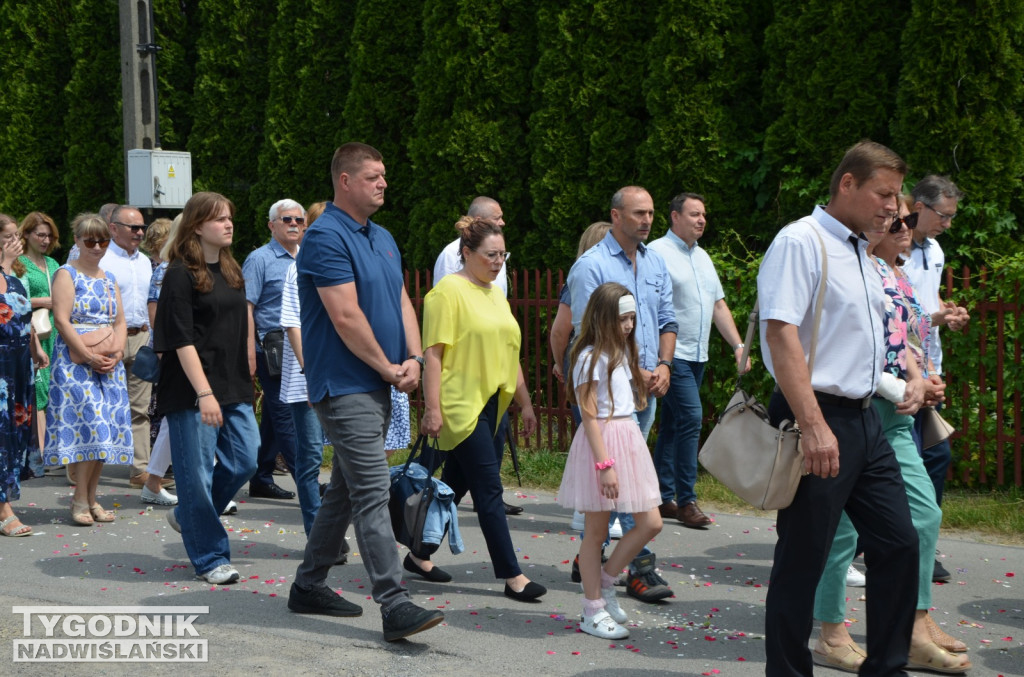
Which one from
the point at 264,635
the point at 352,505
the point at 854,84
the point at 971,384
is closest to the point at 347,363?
the point at 352,505

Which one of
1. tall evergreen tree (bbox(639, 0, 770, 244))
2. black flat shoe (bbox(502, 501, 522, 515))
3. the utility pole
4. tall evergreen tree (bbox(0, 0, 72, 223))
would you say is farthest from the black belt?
tall evergreen tree (bbox(0, 0, 72, 223))

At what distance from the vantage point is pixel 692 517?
775cm

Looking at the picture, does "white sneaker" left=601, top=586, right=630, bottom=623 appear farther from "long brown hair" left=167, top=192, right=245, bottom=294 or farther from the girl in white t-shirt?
"long brown hair" left=167, top=192, right=245, bottom=294

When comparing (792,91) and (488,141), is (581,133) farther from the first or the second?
(792,91)

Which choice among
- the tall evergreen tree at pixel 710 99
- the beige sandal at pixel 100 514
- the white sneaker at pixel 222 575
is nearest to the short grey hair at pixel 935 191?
the white sneaker at pixel 222 575

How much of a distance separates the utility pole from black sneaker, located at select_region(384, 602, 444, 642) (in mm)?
8451

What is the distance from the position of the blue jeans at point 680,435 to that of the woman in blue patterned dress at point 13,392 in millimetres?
4083

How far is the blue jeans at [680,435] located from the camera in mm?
7793

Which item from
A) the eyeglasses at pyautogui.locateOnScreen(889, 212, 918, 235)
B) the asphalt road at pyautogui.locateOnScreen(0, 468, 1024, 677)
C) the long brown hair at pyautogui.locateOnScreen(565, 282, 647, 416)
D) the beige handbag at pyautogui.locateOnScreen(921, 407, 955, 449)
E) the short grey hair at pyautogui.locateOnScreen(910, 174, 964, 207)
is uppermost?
the short grey hair at pyautogui.locateOnScreen(910, 174, 964, 207)

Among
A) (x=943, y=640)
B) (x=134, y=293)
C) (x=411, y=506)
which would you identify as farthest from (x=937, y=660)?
(x=134, y=293)

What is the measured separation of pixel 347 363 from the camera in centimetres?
536

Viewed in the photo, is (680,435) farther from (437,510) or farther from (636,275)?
(437,510)

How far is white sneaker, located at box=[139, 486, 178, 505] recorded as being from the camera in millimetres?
8789

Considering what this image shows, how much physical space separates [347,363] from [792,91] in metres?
6.15
